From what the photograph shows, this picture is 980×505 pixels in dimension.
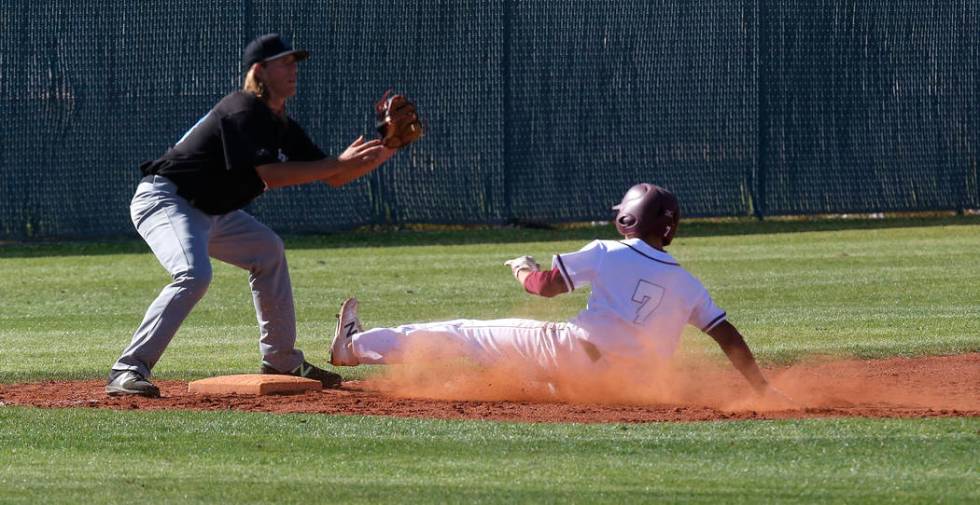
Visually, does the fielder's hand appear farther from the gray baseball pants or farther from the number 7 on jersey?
the gray baseball pants

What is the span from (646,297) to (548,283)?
1.52ft

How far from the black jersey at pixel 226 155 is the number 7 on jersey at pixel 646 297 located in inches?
80.6

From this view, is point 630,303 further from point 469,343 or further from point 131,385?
point 131,385

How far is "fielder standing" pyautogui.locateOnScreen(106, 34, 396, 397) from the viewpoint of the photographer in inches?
322

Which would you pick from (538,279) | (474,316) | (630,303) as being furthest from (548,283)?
(474,316)

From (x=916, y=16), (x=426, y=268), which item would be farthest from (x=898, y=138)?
(x=426, y=268)

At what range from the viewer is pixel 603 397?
809 centimetres

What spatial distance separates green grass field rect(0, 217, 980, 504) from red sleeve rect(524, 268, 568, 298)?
698mm

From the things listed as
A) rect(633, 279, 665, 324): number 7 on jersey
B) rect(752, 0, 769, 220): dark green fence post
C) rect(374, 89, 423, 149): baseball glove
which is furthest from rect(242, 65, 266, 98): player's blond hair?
rect(752, 0, 769, 220): dark green fence post

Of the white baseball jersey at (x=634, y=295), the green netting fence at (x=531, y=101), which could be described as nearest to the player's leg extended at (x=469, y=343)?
the white baseball jersey at (x=634, y=295)

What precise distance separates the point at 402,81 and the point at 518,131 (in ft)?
4.80

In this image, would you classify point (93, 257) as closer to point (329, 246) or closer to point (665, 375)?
point (329, 246)

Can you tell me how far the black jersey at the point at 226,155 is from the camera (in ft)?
26.8

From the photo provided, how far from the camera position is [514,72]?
1897 centimetres
